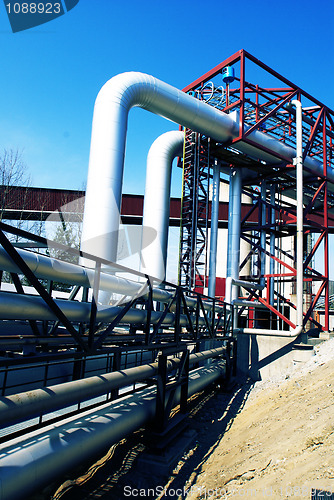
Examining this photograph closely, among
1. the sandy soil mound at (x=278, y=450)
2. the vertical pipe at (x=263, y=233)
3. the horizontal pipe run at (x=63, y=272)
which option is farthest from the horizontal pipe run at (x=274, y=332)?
the horizontal pipe run at (x=63, y=272)

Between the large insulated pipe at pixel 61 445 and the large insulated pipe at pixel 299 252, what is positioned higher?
the large insulated pipe at pixel 299 252

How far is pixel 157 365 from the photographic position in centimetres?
616

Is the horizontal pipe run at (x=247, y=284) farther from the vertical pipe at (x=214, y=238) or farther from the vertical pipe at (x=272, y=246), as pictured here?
the vertical pipe at (x=214, y=238)

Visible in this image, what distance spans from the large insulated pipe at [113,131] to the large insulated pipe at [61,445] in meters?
3.77

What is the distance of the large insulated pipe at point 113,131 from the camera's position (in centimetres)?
827

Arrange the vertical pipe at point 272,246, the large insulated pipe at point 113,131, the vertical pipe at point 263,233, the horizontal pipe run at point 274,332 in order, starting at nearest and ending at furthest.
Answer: the large insulated pipe at point 113,131
the horizontal pipe run at point 274,332
the vertical pipe at point 272,246
the vertical pipe at point 263,233

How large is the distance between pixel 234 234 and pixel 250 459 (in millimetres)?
9062

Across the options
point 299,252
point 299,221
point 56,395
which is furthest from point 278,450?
point 299,221

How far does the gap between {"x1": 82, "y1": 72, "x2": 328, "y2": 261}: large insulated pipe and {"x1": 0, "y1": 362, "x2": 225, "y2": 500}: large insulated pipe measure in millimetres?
3772

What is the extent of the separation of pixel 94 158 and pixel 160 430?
6105 mm

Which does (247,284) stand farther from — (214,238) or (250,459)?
(250,459)

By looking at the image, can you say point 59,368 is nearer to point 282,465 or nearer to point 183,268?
point 282,465

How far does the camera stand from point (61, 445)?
3879 millimetres

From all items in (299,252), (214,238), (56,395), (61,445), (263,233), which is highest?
(263,233)
